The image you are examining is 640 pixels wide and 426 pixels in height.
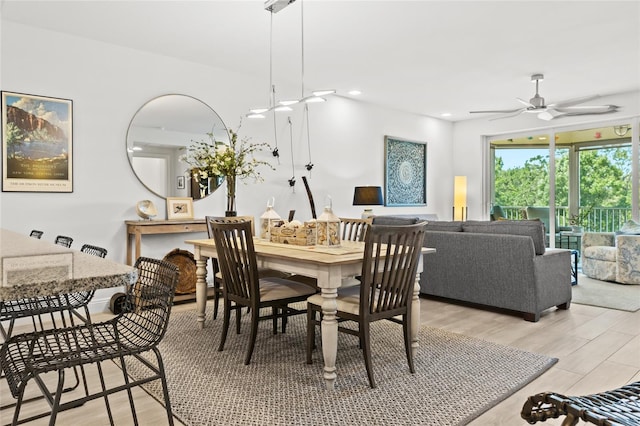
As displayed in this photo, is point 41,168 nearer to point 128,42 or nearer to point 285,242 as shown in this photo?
point 128,42

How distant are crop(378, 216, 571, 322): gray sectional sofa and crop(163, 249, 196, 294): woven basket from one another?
220 cm

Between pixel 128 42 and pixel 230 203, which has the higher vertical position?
pixel 128 42

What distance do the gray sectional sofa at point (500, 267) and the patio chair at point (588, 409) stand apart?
2589 mm

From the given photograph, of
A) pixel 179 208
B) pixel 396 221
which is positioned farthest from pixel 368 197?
pixel 179 208

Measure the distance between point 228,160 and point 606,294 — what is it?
426 cm

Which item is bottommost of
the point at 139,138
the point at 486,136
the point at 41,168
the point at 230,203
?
the point at 230,203

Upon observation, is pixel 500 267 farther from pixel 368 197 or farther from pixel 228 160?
pixel 228 160

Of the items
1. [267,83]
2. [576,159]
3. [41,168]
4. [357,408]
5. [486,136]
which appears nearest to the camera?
[357,408]

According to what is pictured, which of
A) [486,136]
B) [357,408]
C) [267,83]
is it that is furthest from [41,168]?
[486,136]

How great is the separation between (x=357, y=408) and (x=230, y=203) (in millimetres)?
2596

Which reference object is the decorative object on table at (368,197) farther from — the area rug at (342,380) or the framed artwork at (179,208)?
the area rug at (342,380)

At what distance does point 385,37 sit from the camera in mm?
4020

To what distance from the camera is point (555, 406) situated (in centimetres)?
114

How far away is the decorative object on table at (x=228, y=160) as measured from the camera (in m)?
4.07
